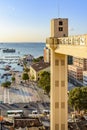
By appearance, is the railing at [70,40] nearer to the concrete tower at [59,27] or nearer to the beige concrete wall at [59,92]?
the concrete tower at [59,27]

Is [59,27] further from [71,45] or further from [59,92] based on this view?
[71,45]

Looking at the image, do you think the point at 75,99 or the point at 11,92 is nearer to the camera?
the point at 75,99

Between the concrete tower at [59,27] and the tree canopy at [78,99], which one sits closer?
the concrete tower at [59,27]

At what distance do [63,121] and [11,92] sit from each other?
1385 cm

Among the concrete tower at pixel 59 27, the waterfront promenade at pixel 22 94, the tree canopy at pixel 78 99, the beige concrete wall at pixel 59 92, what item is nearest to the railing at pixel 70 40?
the concrete tower at pixel 59 27

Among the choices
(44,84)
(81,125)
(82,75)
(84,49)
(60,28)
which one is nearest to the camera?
(84,49)

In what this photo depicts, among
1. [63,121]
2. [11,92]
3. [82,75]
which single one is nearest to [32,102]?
[11,92]

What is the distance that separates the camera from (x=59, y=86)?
7332 mm

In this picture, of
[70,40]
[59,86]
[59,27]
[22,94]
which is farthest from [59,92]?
[22,94]

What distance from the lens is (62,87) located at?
7340 mm

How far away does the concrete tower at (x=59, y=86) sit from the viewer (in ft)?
23.5

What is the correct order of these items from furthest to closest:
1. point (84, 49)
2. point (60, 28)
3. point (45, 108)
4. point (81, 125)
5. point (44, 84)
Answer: point (44, 84) → point (45, 108) → point (81, 125) → point (60, 28) → point (84, 49)

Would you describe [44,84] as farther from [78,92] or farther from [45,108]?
[78,92]

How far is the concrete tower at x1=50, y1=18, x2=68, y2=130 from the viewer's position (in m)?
7.17
